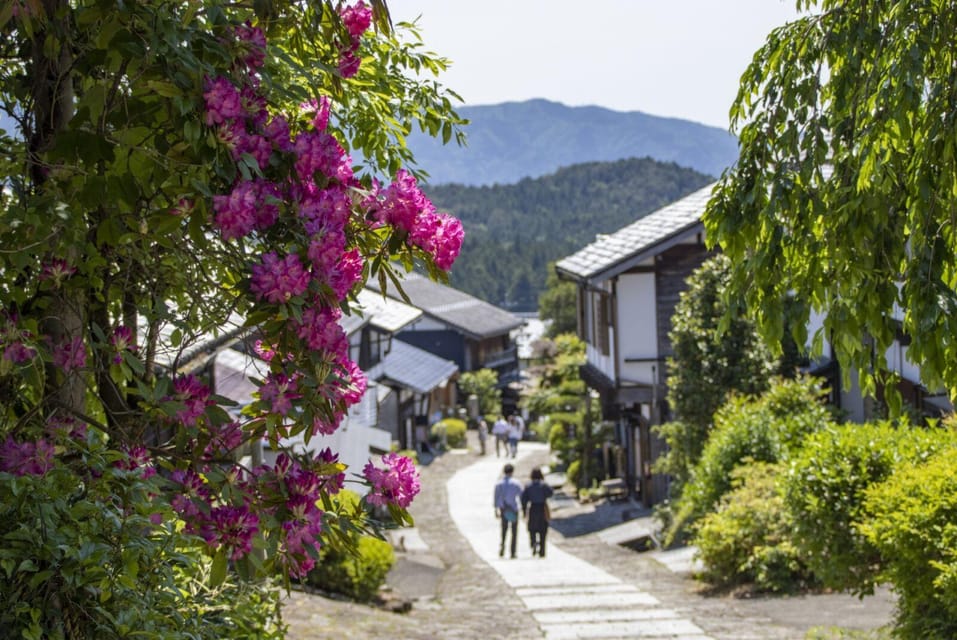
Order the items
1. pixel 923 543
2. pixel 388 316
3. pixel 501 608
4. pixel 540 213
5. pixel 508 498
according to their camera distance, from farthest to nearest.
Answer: pixel 540 213 → pixel 388 316 → pixel 508 498 → pixel 501 608 → pixel 923 543

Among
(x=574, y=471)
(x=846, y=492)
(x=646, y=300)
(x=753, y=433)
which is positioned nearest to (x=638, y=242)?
(x=646, y=300)

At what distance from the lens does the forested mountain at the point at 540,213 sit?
129 metres

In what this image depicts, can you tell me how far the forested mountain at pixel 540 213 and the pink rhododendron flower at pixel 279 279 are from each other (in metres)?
108

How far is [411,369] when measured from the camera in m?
43.1

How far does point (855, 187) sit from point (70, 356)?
3516 millimetres

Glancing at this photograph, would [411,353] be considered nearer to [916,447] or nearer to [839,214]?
[916,447]

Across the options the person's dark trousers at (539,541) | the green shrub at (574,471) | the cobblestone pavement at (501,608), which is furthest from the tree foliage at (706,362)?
the green shrub at (574,471)

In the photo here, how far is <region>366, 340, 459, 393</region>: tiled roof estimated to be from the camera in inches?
1550

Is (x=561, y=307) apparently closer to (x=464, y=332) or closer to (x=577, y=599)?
(x=464, y=332)

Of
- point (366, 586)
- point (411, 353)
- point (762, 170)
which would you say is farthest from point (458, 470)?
point (762, 170)

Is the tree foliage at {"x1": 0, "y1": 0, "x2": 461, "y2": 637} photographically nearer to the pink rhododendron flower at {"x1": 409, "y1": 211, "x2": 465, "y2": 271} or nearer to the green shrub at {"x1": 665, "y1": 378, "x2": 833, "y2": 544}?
the pink rhododendron flower at {"x1": 409, "y1": 211, "x2": 465, "y2": 271}

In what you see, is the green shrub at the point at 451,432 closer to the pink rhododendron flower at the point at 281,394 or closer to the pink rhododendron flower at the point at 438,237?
the pink rhododendron flower at the point at 438,237

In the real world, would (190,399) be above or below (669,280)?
below

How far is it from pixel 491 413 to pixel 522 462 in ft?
58.9
